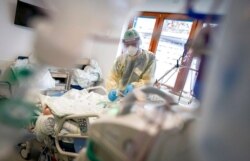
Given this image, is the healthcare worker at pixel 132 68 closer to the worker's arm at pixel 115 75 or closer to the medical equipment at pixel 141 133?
the worker's arm at pixel 115 75

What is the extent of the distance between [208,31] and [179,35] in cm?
311

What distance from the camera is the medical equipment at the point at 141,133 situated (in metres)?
0.47

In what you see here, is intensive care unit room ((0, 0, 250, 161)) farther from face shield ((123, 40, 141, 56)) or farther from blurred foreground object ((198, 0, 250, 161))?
face shield ((123, 40, 141, 56))

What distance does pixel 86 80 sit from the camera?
12.5ft

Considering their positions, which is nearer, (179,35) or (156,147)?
(156,147)

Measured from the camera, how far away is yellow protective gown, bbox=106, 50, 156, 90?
241 centimetres

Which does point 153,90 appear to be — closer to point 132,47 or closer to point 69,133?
point 69,133

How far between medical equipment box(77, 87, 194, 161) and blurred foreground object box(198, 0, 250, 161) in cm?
8

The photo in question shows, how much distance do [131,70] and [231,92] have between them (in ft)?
6.89

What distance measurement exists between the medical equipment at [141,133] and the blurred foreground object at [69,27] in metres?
0.19

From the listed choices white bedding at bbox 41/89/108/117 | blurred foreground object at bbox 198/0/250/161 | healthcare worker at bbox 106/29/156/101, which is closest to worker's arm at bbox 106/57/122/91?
healthcare worker at bbox 106/29/156/101

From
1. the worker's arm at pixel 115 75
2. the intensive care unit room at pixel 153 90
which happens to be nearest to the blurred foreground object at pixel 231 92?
the intensive care unit room at pixel 153 90

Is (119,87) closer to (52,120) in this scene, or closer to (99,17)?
(52,120)

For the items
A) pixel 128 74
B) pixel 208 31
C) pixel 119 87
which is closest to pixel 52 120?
pixel 119 87
